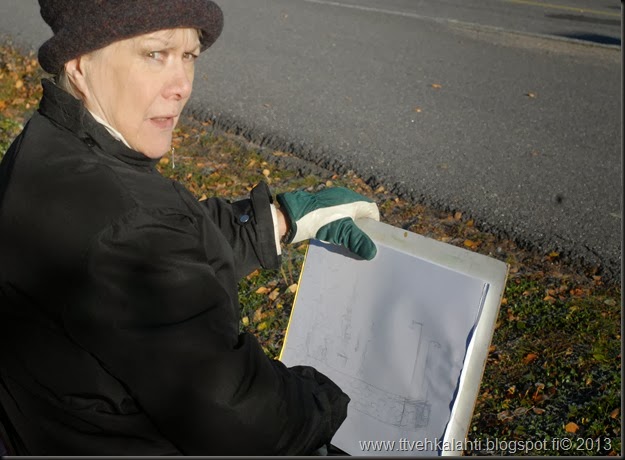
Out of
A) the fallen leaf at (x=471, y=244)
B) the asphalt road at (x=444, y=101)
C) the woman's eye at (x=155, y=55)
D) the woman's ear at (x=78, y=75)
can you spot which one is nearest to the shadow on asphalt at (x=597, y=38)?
the asphalt road at (x=444, y=101)

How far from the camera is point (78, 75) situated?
1.65 m

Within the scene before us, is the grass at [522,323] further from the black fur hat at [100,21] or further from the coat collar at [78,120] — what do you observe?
the black fur hat at [100,21]

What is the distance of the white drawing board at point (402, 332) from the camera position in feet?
5.97

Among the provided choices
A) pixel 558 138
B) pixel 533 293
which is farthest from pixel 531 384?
pixel 558 138

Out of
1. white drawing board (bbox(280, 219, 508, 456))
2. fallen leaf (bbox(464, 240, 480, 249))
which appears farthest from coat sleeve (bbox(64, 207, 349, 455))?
fallen leaf (bbox(464, 240, 480, 249))

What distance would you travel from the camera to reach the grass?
3.01m

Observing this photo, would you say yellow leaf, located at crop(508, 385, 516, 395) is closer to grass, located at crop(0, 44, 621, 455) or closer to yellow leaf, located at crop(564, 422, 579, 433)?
grass, located at crop(0, 44, 621, 455)

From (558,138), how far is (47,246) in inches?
209

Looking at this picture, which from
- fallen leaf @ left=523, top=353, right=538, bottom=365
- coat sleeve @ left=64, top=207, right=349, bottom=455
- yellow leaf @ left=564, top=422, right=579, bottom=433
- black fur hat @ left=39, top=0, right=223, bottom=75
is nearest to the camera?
coat sleeve @ left=64, top=207, right=349, bottom=455

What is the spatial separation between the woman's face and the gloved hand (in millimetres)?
516

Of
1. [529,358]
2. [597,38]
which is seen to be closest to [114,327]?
[529,358]

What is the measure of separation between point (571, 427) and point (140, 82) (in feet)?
7.42

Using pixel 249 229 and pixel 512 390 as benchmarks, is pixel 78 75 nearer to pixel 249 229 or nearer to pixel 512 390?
pixel 249 229

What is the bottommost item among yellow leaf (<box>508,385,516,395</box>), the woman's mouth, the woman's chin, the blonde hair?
yellow leaf (<box>508,385,516,395</box>)
